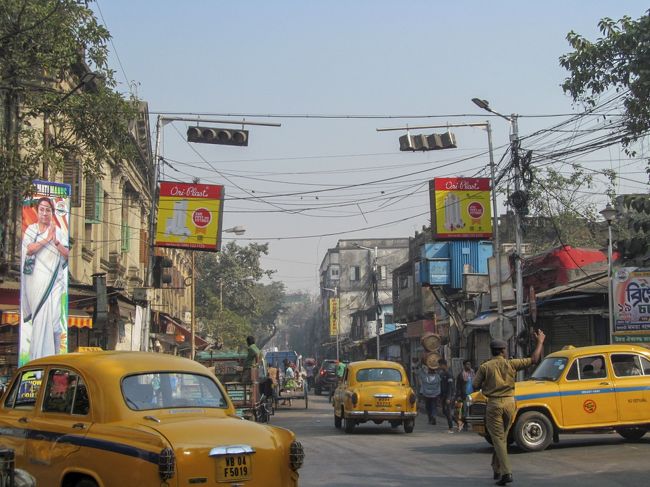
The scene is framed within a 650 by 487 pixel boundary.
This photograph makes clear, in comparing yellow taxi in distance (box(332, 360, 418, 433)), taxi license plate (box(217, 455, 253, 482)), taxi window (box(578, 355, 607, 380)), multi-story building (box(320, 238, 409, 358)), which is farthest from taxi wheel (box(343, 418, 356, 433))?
multi-story building (box(320, 238, 409, 358))

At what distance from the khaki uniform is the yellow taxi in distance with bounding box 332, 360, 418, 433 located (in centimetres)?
907

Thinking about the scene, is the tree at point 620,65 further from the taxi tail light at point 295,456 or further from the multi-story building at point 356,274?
the multi-story building at point 356,274

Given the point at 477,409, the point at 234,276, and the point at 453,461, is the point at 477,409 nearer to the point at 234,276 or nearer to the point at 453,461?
the point at 453,461

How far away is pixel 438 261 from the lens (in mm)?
38625

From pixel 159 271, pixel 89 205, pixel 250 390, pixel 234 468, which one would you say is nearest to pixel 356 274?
pixel 159 271

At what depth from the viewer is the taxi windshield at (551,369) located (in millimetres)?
15891

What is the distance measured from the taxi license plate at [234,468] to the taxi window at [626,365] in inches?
A: 413

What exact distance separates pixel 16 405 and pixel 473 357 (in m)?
29.4

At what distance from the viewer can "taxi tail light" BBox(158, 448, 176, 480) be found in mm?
6609

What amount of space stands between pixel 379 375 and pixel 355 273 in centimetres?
8360

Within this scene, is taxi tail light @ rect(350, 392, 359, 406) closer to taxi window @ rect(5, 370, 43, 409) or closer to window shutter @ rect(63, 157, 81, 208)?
window shutter @ rect(63, 157, 81, 208)

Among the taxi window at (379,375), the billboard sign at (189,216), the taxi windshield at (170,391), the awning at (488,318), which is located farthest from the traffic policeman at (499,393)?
the billboard sign at (189,216)

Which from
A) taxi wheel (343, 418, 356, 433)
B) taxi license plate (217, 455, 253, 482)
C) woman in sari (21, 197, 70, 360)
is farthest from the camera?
taxi wheel (343, 418, 356, 433)

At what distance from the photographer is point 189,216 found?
2870 cm
